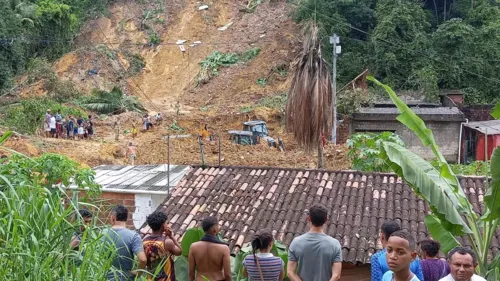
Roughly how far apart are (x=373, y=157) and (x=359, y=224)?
5.00 meters

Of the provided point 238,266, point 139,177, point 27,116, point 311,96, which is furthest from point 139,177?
point 27,116

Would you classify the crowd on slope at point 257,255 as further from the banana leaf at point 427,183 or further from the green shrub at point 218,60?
the green shrub at point 218,60

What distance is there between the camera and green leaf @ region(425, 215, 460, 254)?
5797 millimetres

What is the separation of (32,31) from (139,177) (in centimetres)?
2609

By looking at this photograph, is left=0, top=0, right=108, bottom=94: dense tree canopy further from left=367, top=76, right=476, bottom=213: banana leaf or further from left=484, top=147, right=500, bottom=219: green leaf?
left=484, top=147, right=500, bottom=219: green leaf

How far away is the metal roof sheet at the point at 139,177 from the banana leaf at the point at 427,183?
16.1 ft

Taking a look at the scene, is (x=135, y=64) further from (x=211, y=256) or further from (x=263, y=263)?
(x=263, y=263)

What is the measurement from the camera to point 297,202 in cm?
887

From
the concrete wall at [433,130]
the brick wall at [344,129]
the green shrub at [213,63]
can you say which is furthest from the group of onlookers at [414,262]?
the green shrub at [213,63]

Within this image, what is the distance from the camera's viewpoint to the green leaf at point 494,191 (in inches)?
205

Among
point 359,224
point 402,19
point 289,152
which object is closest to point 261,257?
point 359,224

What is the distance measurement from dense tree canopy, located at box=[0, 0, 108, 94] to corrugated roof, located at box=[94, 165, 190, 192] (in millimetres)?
20913

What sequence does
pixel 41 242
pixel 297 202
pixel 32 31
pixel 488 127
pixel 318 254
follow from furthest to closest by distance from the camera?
pixel 32 31
pixel 488 127
pixel 297 202
pixel 318 254
pixel 41 242

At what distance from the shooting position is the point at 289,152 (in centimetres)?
2277
